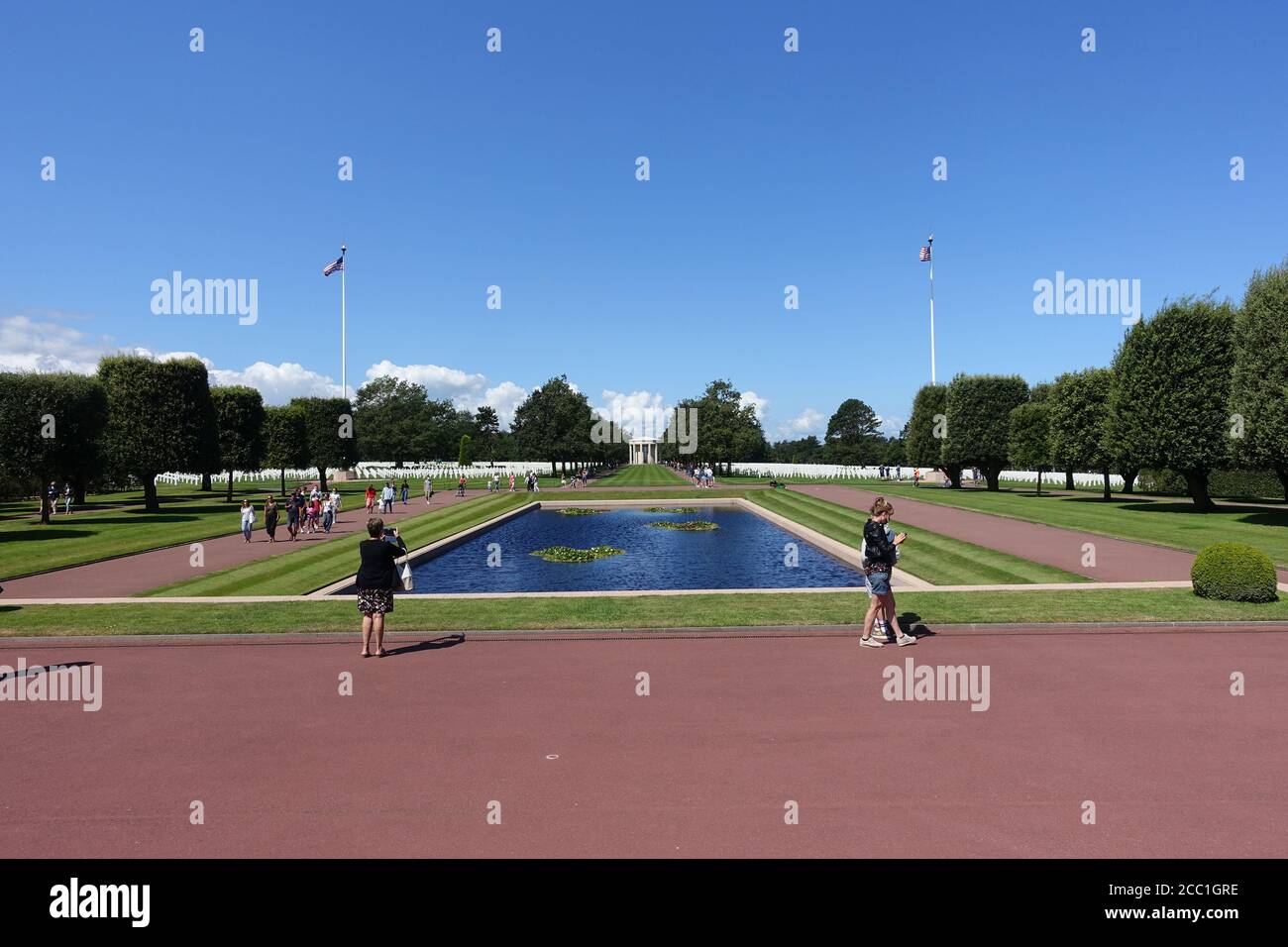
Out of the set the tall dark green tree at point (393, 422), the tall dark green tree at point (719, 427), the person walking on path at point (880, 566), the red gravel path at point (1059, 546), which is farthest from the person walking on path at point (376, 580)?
the tall dark green tree at point (393, 422)

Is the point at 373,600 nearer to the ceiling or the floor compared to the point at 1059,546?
nearer to the ceiling

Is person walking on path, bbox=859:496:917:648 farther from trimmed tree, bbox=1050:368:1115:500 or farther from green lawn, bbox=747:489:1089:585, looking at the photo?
trimmed tree, bbox=1050:368:1115:500

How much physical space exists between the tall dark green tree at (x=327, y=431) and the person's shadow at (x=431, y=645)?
62.6 meters

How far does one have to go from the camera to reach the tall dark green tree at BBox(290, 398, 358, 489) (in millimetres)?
69750

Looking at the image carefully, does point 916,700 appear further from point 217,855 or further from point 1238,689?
point 217,855

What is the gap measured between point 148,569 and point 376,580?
50.0ft

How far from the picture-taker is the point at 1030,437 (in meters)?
54.0

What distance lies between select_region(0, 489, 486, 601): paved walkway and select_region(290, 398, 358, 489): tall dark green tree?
4024 centimetres

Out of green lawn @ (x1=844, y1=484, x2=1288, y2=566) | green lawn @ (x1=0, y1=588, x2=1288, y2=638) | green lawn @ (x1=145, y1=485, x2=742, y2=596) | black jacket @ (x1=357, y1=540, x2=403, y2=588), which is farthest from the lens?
green lawn @ (x1=844, y1=484, x2=1288, y2=566)

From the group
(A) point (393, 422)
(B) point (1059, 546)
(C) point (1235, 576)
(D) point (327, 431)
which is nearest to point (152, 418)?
(D) point (327, 431)

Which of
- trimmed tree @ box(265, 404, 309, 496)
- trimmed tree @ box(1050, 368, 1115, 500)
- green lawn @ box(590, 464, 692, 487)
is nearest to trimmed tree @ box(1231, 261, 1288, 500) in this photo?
trimmed tree @ box(1050, 368, 1115, 500)

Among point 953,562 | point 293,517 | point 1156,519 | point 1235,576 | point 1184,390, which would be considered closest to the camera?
point 1235,576

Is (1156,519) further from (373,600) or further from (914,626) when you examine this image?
(373,600)

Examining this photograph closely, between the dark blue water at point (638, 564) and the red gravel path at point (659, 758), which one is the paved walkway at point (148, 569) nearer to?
the dark blue water at point (638, 564)
